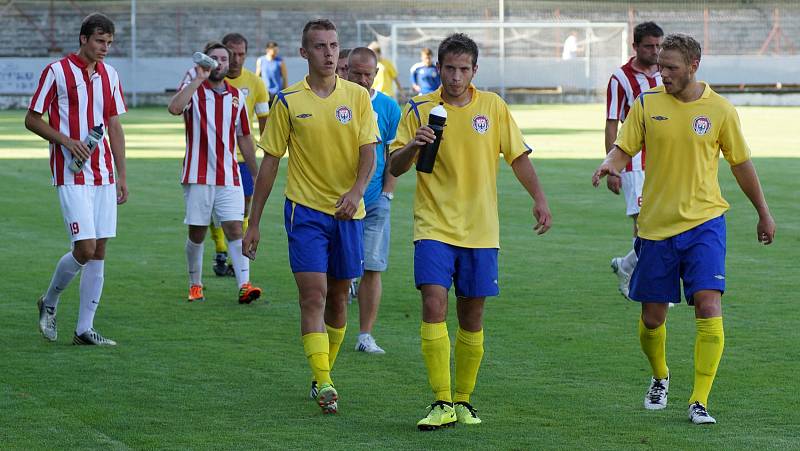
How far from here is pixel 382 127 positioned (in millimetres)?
8320

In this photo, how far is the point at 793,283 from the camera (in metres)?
11.1

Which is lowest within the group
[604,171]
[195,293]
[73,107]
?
[195,293]

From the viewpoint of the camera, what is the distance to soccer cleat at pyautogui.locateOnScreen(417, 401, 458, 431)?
6.45 m

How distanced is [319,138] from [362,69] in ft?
5.11

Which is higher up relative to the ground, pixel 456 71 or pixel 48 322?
pixel 456 71

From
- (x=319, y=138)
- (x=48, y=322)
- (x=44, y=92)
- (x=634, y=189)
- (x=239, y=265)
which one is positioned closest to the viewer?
(x=319, y=138)

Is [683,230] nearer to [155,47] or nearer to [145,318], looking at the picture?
[145,318]

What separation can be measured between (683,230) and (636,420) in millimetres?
978

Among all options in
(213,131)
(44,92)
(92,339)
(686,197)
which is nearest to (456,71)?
(686,197)

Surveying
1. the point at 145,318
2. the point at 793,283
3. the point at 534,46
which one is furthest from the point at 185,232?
the point at 534,46

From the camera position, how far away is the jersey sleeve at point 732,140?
6.70 meters

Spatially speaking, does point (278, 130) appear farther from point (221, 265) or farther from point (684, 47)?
point (221, 265)

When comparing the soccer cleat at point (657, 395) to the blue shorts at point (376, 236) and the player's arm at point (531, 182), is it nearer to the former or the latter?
the player's arm at point (531, 182)

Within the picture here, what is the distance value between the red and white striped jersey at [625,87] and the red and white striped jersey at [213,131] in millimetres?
2844
